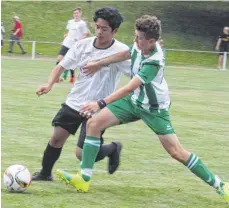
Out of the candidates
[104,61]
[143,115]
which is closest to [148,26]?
[104,61]

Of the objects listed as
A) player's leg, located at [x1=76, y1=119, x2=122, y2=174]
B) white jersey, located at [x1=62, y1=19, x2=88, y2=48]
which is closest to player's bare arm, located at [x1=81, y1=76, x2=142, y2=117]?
player's leg, located at [x1=76, y1=119, x2=122, y2=174]

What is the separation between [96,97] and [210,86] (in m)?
14.7

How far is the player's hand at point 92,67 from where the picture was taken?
7098 millimetres

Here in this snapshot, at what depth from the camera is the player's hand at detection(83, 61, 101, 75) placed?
23.3 feet

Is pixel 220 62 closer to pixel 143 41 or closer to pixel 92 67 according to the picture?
pixel 92 67

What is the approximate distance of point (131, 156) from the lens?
9312 mm

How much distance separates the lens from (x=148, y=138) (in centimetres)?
1101

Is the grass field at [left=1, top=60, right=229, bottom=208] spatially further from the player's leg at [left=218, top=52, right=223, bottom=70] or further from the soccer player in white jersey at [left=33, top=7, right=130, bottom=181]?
the player's leg at [left=218, top=52, right=223, bottom=70]

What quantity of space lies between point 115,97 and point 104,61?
70 centimetres

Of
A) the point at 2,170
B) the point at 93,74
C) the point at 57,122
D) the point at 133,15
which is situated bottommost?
the point at 133,15

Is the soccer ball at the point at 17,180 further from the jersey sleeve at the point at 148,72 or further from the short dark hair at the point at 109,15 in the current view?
the short dark hair at the point at 109,15

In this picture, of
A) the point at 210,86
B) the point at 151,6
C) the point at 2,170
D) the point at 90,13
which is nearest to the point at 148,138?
the point at 2,170

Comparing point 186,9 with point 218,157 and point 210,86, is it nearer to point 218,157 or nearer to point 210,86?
point 210,86

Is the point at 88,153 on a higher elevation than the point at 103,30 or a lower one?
lower
